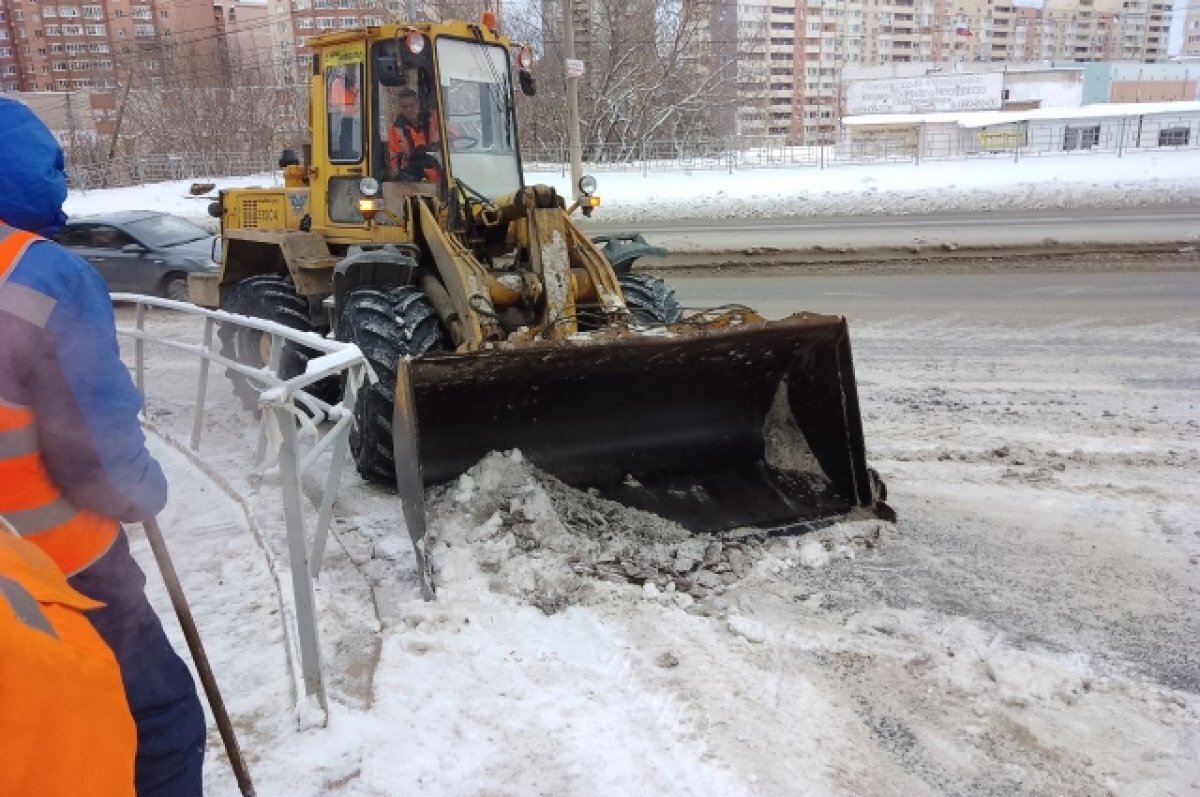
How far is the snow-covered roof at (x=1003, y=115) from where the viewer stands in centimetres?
4791

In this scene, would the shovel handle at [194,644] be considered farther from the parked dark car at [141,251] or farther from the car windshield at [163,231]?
the car windshield at [163,231]

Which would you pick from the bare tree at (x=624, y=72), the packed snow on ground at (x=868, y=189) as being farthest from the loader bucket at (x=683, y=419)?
the bare tree at (x=624, y=72)

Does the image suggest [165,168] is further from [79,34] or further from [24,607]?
[79,34]


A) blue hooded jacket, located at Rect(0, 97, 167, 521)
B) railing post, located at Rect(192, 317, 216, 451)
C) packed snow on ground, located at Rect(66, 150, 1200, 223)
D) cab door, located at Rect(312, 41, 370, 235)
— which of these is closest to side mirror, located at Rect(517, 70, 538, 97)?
cab door, located at Rect(312, 41, 370, 235)

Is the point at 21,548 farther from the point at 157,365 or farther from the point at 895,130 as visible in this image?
the point at 895,130

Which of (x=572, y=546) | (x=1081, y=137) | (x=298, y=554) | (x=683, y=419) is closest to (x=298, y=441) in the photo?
(x=298, y=554)

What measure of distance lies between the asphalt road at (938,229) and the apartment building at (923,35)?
88.3m

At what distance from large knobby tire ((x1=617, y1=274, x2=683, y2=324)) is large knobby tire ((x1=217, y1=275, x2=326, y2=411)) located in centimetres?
229

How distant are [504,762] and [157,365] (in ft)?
25.5

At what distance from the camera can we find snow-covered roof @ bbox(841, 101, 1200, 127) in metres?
47.9

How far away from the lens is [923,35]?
122m

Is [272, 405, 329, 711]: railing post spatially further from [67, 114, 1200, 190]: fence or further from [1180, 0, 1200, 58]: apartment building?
[1180, 0, 1200, 58]: apartment building

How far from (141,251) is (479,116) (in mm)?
8190

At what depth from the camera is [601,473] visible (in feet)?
17.4
